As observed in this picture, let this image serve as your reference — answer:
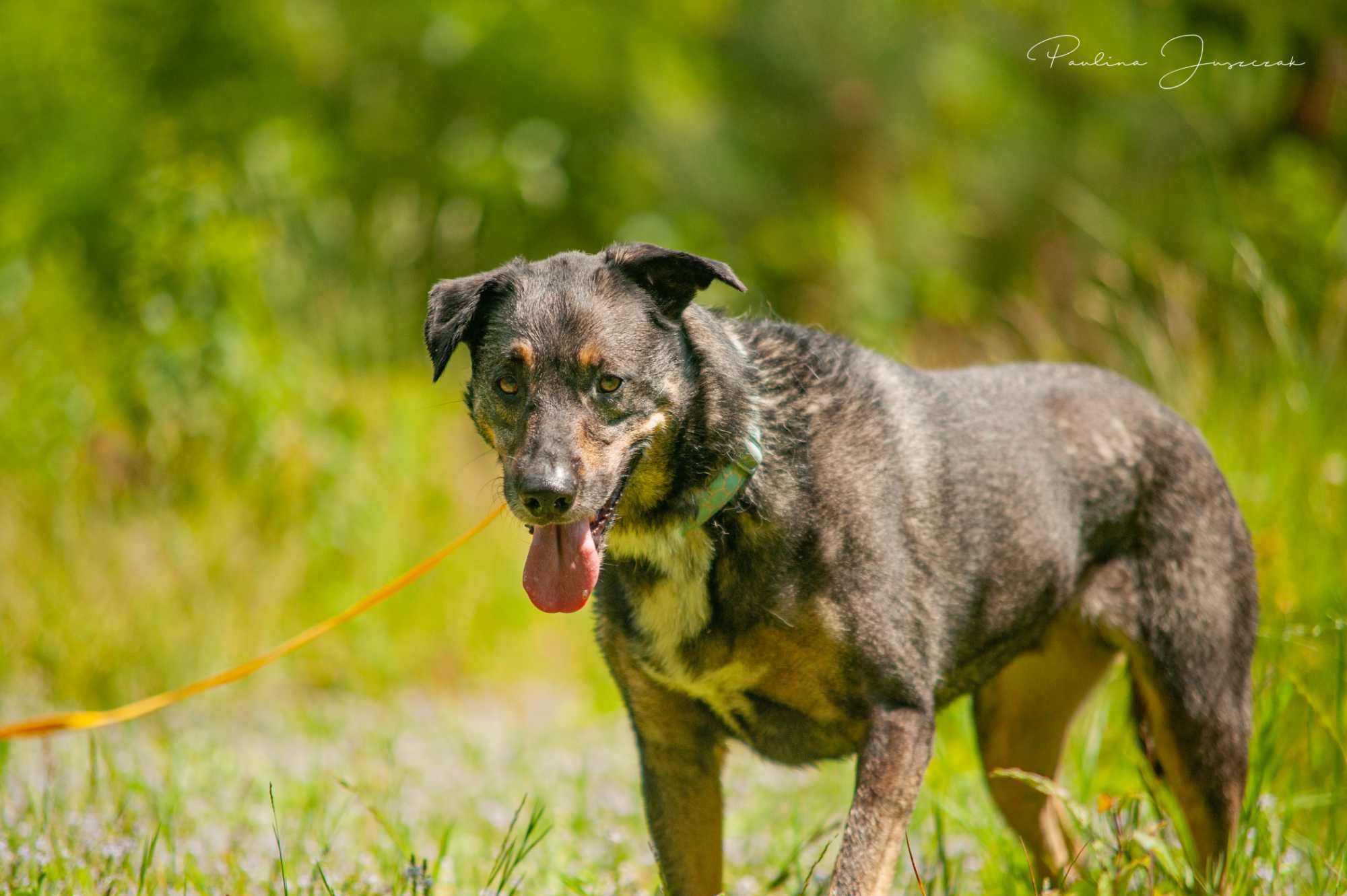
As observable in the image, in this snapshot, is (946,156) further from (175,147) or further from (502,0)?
(175,147)

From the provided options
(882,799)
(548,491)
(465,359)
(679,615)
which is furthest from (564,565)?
(465,359)

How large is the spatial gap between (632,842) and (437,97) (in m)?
12.6

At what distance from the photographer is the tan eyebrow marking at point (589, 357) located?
133 inches

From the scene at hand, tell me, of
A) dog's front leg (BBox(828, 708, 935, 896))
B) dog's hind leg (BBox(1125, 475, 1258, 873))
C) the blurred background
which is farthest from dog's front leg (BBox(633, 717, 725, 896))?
dog's hind leg (BBox(1125, 475, 1258, 873))

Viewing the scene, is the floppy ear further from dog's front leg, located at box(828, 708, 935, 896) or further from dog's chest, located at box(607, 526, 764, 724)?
dog's front leg, located at box(828, 708, 935, 896)

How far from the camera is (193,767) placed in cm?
525

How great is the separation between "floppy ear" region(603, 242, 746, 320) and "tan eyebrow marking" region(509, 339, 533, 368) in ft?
1.22

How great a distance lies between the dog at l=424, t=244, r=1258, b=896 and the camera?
3.39m

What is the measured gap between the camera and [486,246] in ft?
44.4

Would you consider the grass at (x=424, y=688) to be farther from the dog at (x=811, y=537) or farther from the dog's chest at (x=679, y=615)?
the dog's chest at (x=679, y=615)

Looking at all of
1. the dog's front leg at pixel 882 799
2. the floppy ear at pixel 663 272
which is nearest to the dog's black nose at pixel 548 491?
the floppy ear at pixel 663 272

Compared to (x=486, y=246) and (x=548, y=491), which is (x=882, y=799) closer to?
(x=548, y=491)

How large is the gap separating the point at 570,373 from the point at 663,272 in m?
0.42

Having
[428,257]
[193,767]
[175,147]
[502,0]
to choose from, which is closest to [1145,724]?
[193,767]
